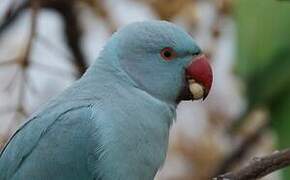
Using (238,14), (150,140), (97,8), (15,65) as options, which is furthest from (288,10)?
(150,140)

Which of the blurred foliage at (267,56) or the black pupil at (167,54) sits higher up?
the black pupil at (167,54)

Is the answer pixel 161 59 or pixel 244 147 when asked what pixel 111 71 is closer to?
pixel 161 59

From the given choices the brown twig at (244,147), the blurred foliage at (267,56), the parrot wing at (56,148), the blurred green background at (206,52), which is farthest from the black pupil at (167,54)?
the brown twig at (244,147)

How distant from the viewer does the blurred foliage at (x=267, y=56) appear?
6.61ft

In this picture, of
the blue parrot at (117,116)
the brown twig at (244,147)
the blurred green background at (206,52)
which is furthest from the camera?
the brown twig at (244,147)

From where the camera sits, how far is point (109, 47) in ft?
4.79

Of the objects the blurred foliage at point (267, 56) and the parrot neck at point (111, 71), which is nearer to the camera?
the parrot neck at point (111, 71)

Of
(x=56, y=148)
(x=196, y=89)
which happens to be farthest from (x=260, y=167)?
A: (x=56, y=148)

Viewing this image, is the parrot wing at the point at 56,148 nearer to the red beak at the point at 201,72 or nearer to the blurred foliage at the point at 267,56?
the red beak at the point at 201,72

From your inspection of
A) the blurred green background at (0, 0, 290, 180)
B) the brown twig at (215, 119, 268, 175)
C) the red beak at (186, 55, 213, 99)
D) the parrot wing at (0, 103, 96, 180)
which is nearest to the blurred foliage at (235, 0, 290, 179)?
the blurred green background at (0, 0, 290, 180)

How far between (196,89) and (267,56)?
2.04 ft

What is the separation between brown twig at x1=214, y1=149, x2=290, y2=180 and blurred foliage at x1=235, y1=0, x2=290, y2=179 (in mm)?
697

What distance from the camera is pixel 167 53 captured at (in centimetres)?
144

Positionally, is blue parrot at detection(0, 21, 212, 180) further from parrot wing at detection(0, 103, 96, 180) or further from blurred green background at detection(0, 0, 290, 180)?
blurred green background at detection(0, 0, 290, 180)
